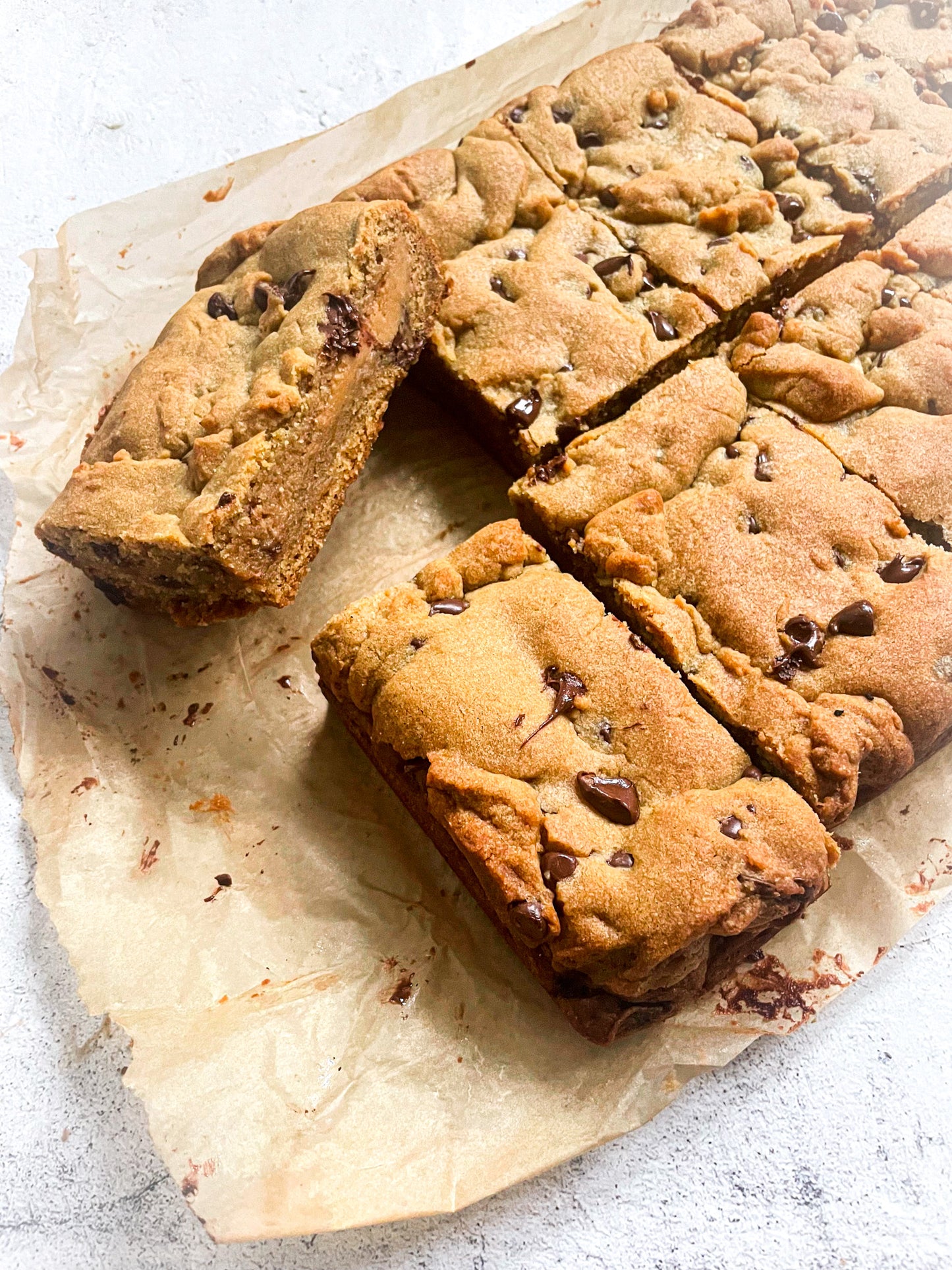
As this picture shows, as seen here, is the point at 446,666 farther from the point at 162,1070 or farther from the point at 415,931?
the point at 162,1070

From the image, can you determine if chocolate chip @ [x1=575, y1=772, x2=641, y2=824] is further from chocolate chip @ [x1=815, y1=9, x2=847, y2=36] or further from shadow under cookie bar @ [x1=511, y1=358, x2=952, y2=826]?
chocolate chip @ [x1=815, y1=9, x2=847, y2=36]

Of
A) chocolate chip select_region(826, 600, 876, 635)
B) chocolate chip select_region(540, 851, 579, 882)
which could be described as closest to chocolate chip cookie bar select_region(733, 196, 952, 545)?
chocolate chip select_region(826, 600, 876, 635)

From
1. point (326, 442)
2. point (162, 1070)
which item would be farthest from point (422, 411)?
point (162, 1070)

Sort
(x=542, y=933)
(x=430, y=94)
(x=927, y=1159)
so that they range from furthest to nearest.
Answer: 1. (x=430, y=94)
2. (x=927, y=1159)
3. (x=542, y=933)

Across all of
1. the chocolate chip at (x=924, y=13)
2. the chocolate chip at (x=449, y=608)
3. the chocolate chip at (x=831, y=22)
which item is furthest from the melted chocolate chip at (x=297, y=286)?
the chocolate chip at (x=924, y=13)

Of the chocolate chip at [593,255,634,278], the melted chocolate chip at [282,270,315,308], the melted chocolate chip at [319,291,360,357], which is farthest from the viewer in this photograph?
the chocolate chip at [593,255,634,278]
